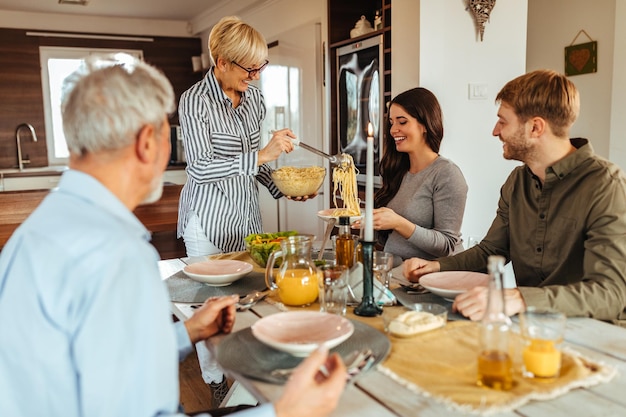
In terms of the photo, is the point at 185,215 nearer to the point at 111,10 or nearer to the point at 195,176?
the point at 195,176

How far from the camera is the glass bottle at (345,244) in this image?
5.57ft

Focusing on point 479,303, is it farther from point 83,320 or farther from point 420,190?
point 420,190

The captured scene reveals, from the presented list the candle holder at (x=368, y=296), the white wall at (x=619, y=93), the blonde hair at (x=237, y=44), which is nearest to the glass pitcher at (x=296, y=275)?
the candle holder at (x=368, y=296)

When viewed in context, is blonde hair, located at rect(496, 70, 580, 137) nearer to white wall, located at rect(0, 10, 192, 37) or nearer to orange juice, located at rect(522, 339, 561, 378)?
orange juice, located at rect(522, 339, 561, 378)

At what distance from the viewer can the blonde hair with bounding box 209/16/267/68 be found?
2.29 metres

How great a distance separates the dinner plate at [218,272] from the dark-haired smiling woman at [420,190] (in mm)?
584

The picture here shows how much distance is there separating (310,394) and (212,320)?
0.48 meters

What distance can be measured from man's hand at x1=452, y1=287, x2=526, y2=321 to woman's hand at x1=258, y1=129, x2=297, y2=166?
45.5 inches

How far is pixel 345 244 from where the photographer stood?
1715 millimetres

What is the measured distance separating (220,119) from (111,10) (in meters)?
4.63

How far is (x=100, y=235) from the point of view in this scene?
2.73ft

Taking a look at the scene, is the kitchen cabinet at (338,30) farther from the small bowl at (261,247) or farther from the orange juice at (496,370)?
the orange juice at (496,370)

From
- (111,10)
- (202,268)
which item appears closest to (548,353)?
(202,268)

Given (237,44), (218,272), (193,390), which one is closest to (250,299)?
(218,272)
